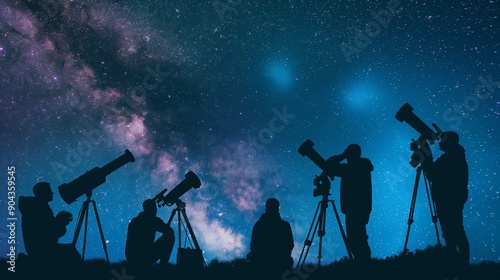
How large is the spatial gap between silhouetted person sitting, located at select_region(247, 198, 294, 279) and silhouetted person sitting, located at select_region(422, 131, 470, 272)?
296 cm

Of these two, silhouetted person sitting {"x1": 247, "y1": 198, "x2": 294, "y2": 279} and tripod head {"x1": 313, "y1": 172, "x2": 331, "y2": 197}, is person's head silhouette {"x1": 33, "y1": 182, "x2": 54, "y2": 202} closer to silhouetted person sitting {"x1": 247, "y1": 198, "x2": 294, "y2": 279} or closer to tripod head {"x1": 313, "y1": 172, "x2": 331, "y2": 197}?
silhouetted person sitting {"x1": 247, "y1": 198, "x2": 294, "y2": 279}

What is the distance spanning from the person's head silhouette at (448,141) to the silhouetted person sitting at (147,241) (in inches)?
257

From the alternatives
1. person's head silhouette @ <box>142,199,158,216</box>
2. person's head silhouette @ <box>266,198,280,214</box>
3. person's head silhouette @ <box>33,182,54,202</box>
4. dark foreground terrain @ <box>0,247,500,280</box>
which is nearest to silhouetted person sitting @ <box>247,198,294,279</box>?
person's head silhouette @ <box>266,198,280,214</box>

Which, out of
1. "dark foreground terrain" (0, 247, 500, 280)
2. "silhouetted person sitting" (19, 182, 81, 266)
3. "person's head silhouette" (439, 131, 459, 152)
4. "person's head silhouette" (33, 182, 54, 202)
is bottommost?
"dark foreground terrain" (0, 247, 500, 280)

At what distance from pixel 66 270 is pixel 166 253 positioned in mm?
2388

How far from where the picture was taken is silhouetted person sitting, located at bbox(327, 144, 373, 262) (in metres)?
6.15

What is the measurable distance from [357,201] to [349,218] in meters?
0.38

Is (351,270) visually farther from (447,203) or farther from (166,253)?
(166,253)

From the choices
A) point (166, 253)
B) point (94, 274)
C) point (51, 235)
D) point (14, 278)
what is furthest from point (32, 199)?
point (166, 253)

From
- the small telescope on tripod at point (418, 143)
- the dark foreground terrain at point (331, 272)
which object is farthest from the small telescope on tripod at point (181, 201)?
the small telescope on tripod at point (418, 143)

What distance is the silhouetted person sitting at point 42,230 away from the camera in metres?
6.05

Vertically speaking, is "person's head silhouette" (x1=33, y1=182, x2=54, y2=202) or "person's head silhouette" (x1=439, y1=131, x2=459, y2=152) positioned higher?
"person's head silhouette" (x1=439, y1=131, x2=459, y2=152)

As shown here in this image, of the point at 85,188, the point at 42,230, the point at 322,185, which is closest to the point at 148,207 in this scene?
the point at 85,188

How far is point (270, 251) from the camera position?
6.12 meters
